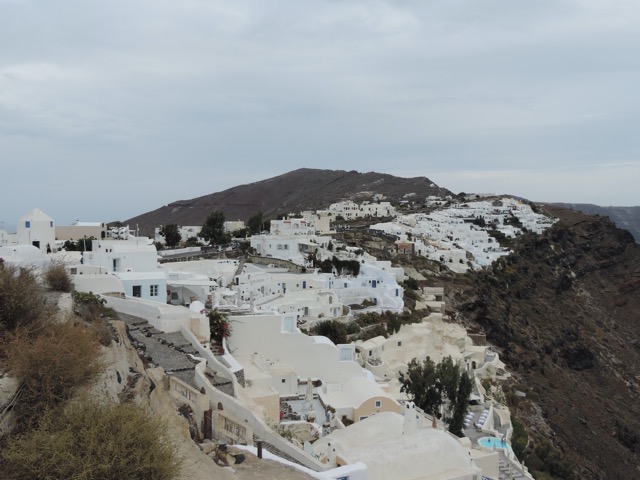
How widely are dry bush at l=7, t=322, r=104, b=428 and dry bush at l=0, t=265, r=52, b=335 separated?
139 cm

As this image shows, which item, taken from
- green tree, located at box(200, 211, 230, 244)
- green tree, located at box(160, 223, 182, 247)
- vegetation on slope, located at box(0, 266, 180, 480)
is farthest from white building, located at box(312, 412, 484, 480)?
green tree, located at box(160, 223, 182, 247)

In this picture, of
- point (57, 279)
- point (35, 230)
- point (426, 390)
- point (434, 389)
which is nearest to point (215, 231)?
point (35, 230)

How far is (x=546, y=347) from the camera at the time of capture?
4047 centimetres

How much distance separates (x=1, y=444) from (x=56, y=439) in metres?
0.92

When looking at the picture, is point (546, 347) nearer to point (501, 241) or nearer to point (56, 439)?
point (501, 241)

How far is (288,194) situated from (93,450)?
471 feet

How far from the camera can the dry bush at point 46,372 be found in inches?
254

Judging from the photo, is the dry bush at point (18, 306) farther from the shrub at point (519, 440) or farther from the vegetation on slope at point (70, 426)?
the shrub at point (519, 440)

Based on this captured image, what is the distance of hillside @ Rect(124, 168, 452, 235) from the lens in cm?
11925

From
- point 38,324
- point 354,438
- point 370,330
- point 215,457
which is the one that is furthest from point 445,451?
point 370,330

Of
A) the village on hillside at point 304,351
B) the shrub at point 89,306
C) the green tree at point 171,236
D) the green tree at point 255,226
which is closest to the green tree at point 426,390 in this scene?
the village on hillside at point 304,351

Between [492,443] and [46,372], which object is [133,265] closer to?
[492,443]

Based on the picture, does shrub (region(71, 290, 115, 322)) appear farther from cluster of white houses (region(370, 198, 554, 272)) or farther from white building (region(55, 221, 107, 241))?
cluster of white houses (region(370, 198, 554, 272))

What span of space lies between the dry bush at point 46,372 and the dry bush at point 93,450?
0.54 meters
